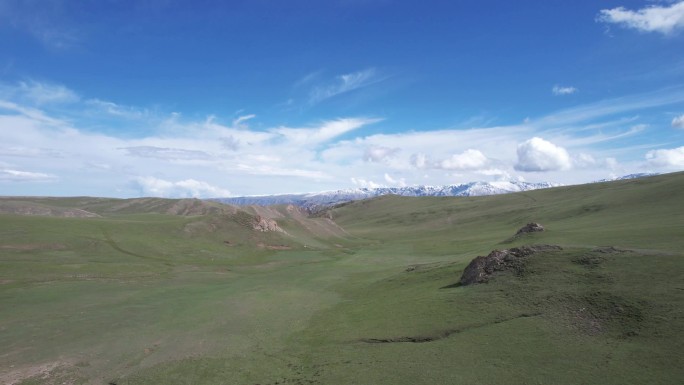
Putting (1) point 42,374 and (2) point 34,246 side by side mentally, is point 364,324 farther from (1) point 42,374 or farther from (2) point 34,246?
(2) point 34,246

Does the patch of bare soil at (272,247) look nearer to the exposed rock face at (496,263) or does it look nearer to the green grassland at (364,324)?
the green grassland at (364,324)

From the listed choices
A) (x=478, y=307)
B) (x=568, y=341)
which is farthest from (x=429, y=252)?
(x=568, y=341)

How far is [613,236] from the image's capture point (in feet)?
183

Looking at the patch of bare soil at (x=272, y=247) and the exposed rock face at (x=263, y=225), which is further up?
the exposed rock face at (x=263, y=225)

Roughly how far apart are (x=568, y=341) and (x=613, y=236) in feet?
129

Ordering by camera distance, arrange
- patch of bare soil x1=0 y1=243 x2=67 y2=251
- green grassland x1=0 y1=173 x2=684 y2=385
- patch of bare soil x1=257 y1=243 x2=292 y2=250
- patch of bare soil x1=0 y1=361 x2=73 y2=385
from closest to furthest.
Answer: green grassland x1=0 y1=173 x2=684 y2=385
patch of bare soil x1=0 y1=361 x2=73 y2=385
patch of bare soil x1=0 y1=243 x2=67 y2=251
patch of bare soil x1=257 y1=243 x2=292 y2=250

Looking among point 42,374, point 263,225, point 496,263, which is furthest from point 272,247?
point 42,374

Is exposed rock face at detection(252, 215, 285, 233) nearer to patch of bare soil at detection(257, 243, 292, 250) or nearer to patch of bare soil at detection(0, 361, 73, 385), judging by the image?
patch of bare soil at detection(257, 243, 292, 250)

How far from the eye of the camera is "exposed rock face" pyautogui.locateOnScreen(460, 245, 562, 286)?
38.5 metres

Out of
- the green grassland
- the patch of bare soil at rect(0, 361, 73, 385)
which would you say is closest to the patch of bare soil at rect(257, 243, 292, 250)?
the green grassland

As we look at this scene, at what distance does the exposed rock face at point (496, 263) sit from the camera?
126 feet

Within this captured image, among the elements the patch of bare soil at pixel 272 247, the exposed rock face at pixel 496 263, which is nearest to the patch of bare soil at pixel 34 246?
the patch of bare soil at pixel 272 247

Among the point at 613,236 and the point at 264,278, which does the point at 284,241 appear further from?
the point at 613,236

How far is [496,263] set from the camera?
39.5m
